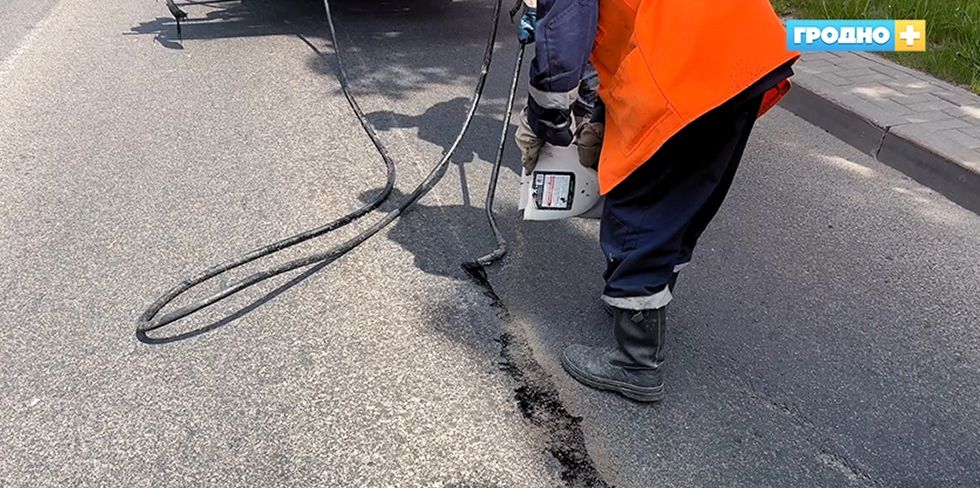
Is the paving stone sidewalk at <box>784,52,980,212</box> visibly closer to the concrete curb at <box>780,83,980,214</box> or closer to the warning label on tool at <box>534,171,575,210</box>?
the concrete curb at <box>780,83,980,214</box>

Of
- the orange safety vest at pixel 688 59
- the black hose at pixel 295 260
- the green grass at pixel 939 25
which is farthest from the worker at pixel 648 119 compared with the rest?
the green grass at pixel 939 25

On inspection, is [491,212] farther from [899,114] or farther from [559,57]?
[899,114]

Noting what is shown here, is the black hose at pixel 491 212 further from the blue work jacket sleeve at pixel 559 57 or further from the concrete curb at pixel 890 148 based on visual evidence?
the concrete curb at pixel 890 148

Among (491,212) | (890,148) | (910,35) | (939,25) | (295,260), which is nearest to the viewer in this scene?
(295,260)

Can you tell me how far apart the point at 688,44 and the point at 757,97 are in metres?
0.27

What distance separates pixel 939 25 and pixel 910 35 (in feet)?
0.59

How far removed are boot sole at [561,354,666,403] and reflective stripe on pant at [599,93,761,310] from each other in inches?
10.8

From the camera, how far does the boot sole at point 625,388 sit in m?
2.51

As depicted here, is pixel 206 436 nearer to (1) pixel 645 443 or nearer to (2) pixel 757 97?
(1) pixel 645 443

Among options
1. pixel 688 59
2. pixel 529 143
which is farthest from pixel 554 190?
pixel 688 59

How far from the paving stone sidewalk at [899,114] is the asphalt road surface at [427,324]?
0.41 feet

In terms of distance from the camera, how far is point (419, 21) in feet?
21.9

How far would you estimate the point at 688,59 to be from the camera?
6.58 feet

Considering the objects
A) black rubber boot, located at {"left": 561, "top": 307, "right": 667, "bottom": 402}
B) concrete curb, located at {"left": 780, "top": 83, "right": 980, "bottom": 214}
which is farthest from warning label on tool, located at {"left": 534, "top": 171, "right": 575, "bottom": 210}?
concrete curb, located at {"left": 780, "top": 83, "right": 980, "bottom": 214}
